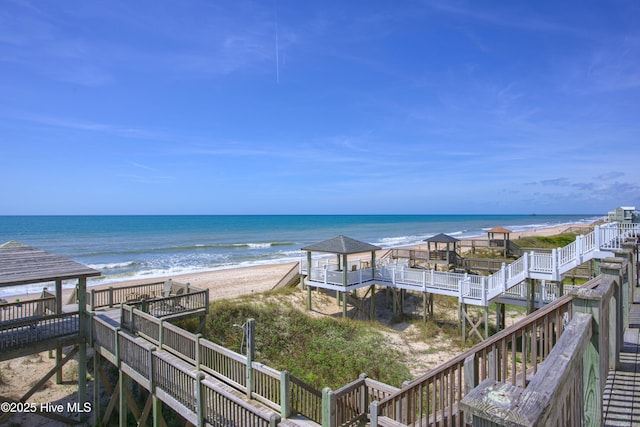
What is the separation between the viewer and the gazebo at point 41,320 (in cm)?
1039

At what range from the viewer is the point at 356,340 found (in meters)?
15.2

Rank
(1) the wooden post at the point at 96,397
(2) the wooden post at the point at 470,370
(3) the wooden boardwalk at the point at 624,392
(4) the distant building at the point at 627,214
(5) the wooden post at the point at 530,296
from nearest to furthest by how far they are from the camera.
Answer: (3) the wooden boardwalk at the point at 624,392
(2) the wooden post at the point at 470,370
(1) the wooden post at the point at 96,397
(5) the wooden post at the point at 530,296
(4) the distant building at the point at 627,214

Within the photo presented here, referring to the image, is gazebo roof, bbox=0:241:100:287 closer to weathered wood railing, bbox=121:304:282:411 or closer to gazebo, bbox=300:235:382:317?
weathered wood railing, bbox=121:304:282:411

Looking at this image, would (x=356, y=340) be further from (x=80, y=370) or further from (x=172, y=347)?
(x=80, y=370)

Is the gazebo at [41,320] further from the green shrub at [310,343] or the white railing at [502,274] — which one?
the white railing at [502,274]

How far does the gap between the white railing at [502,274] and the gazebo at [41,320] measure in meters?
10.2

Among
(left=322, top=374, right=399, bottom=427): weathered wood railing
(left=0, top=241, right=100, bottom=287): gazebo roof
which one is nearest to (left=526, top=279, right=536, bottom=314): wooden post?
(left=322, top=374, right=399, bottom=427): weathered wood railing

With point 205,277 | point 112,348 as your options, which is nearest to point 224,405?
point 112,348

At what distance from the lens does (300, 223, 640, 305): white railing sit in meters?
14.7

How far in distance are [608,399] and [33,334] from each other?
13329 millimetres

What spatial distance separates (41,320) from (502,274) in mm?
16514

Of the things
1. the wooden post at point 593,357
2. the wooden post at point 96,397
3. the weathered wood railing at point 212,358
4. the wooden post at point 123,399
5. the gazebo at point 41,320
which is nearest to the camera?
the wooden post at point 593,357

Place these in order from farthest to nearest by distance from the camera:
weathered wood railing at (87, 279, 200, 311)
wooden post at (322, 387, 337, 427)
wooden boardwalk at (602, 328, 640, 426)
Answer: weathered wood railing at (87, 279, 200, 311) → wooden post at (322, 387, 337, 427) → wooden boardwalk at (602, 328, 640, 426)

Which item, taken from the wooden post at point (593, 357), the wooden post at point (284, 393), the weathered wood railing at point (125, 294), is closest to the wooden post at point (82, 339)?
the weathered wood railing at point (125, 294)
